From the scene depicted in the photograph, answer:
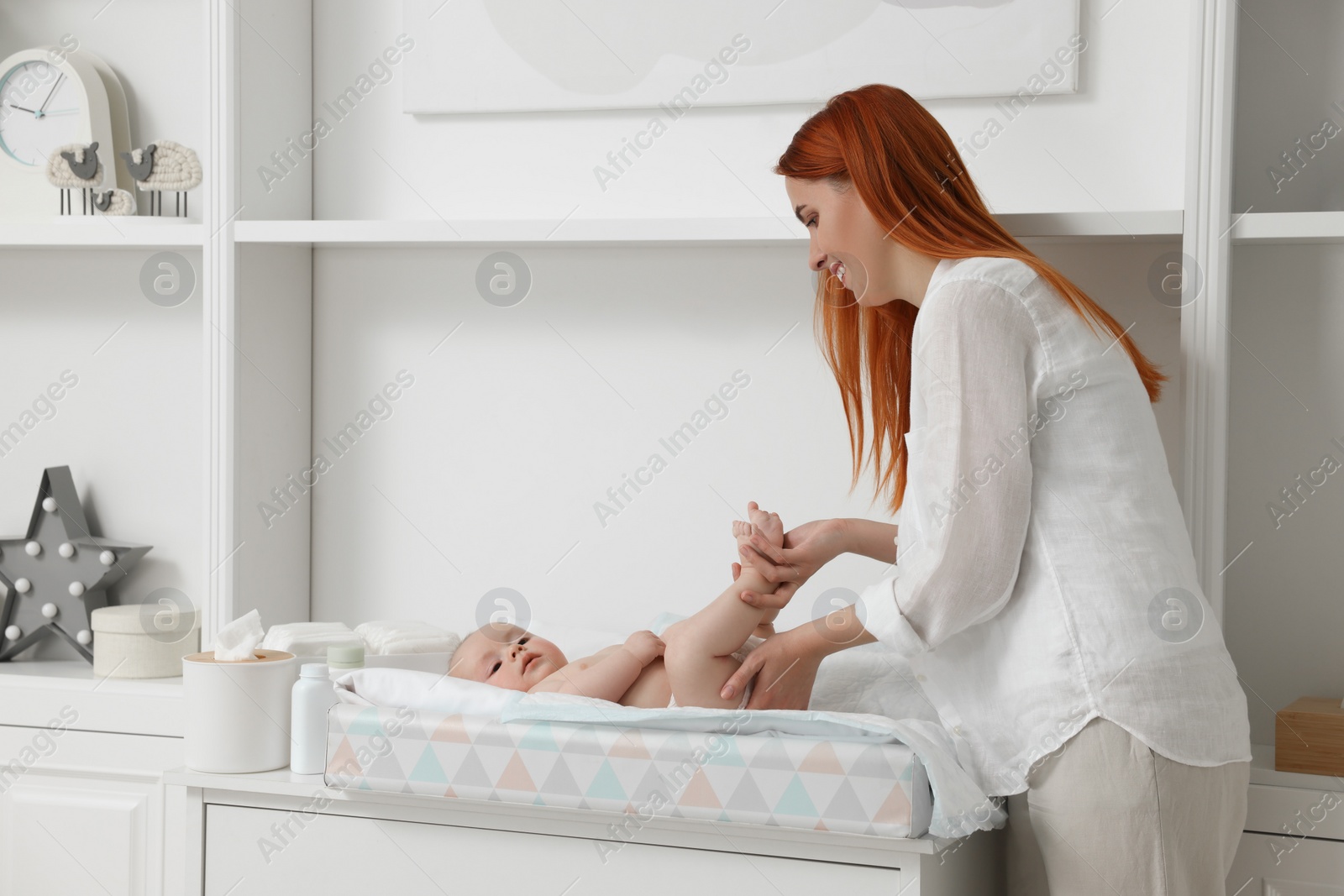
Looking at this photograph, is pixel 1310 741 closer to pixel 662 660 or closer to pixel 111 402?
pixel 662 660

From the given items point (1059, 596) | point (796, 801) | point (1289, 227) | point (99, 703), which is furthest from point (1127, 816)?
point (99, 703)

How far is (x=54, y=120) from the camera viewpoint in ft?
6.82

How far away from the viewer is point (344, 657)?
4.83 feet

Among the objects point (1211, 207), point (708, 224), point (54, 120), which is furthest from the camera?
point (54, 120)

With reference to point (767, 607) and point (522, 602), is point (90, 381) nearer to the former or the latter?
point (522, 602)

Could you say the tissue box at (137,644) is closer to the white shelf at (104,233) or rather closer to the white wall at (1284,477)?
the white shelf at (104,233)

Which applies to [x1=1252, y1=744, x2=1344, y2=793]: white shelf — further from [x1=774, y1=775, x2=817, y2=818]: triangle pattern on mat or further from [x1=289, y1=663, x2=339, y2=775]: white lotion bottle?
[x1=289, y1=663, x2=339, y2=775]: white lotion bottle

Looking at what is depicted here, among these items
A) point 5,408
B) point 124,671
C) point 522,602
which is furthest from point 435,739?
point 5,408

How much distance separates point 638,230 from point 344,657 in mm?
736

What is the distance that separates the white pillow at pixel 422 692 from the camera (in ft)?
4.45

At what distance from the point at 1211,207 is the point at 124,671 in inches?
70.9

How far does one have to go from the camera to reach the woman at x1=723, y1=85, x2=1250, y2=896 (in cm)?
117

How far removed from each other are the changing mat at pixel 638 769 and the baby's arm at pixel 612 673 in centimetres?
17

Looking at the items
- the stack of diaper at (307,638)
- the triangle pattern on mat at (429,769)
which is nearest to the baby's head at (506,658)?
the stack of diaper at (307,638)
